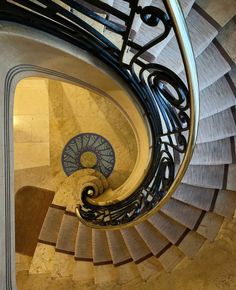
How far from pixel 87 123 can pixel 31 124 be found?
2.38 ft

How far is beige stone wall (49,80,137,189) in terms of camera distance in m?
4.46

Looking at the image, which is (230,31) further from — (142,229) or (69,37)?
(142,229)

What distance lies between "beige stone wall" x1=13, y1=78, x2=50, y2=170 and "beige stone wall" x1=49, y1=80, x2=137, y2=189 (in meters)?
0.09

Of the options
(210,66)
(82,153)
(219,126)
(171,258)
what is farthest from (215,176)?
(82,153)

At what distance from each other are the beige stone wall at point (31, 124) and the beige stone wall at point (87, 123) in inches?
3.6

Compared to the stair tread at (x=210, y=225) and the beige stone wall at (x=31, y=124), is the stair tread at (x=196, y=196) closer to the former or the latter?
the stair tread at (x=210, y=225)

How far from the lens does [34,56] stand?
1896 mm

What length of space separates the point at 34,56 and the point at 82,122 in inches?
104

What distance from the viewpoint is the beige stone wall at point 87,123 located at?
4.46 metres

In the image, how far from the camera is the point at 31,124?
4.43 meters

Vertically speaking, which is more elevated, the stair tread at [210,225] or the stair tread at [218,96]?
the stair tread at [218,96]

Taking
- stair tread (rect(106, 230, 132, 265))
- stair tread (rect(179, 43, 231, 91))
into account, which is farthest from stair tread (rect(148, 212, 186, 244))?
stair tread (rect(179, 43, 231, 91))

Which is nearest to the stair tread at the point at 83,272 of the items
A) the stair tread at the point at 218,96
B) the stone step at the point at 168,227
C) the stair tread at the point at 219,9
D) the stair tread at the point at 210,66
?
the stone step at the point at 168,227

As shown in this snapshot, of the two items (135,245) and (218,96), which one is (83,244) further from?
(218,96)
